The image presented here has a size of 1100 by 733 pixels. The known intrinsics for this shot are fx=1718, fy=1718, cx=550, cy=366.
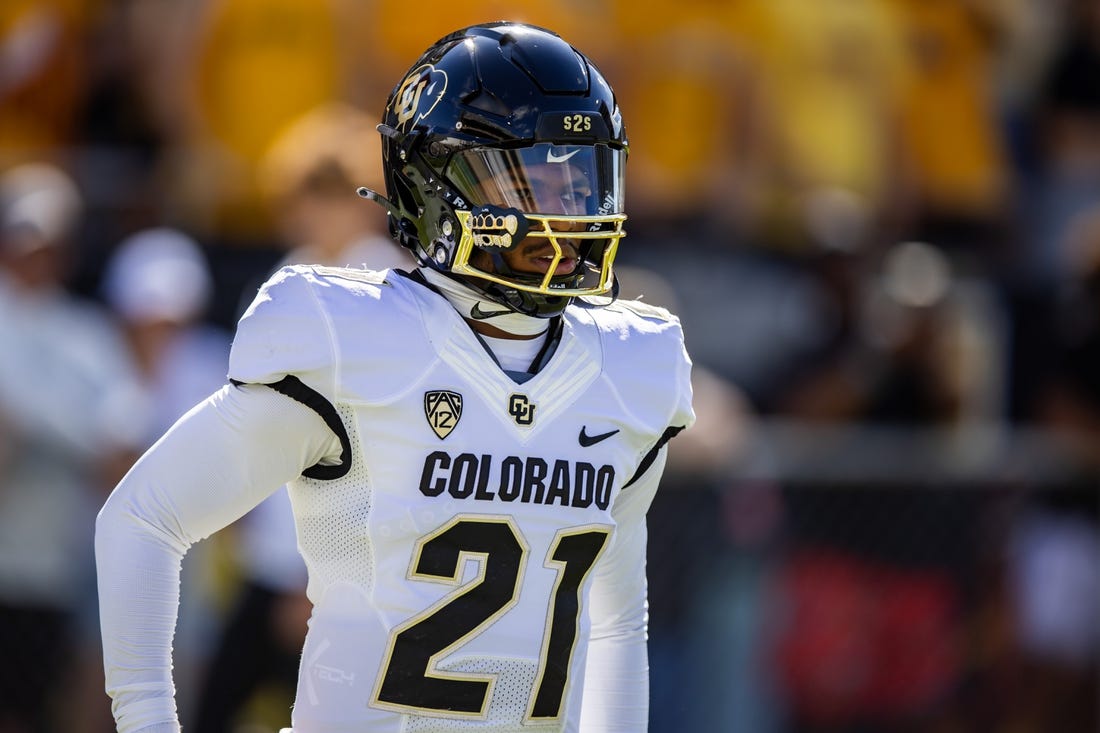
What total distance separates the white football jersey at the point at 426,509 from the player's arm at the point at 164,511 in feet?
0.20

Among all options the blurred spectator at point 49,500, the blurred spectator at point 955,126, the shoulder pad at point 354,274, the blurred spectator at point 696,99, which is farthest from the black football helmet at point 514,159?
the blurred spectator at point 955,126

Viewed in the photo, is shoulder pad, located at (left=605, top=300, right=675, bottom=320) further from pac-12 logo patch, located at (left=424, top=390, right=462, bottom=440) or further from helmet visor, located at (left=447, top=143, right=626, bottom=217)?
pac-12 logo patch, located at (left=424, top=390, right=462, bottom=440)

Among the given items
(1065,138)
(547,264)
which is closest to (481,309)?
(547,264)

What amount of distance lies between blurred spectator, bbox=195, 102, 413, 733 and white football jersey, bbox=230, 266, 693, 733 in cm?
242

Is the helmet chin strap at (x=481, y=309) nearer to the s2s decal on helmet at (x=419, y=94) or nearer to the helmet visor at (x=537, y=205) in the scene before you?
the helmet visor at (x=537, y=205)

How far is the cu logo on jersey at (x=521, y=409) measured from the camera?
2.75 m

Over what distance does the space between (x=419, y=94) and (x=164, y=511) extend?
2.65 feet

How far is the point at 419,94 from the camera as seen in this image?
2873 mm

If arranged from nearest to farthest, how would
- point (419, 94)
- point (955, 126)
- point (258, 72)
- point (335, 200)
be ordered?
1. point (419, 94)
2. point (335, 200)
3. point (258, 72)
4. point (955, 126)

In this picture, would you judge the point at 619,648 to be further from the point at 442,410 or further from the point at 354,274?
the point at 354,274

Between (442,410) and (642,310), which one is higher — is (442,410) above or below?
below

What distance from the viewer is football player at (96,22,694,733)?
2635mm

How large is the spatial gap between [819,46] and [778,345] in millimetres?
1728

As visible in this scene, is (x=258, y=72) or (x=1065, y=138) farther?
(x=1065, y=138)
